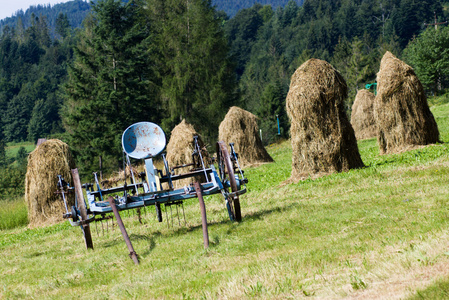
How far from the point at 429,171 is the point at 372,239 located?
5673 millimetres

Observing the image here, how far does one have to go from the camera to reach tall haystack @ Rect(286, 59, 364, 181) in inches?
549

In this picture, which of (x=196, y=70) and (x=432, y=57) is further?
(x=432, y=57)

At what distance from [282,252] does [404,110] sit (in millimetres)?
11799

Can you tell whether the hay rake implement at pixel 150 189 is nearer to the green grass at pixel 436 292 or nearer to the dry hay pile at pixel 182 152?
the green grass at pixel 436 292

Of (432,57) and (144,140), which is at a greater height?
(432,57)

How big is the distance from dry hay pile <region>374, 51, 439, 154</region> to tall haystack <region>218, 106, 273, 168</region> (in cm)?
950

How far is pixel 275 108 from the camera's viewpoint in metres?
70.4

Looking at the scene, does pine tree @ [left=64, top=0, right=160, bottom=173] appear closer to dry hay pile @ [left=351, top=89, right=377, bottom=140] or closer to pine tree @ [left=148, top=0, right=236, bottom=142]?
pine tree @ [left=148, top=0, right=236, bottom=142]

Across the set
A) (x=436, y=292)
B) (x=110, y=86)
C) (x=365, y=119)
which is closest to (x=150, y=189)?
(x=436, y=292)

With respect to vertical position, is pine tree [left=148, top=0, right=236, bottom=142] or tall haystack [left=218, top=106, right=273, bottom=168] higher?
pine tree [left=148, top=0, right=236, bottom=142]

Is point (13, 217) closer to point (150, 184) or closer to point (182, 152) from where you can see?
point (182, 152)

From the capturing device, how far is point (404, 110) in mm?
16969

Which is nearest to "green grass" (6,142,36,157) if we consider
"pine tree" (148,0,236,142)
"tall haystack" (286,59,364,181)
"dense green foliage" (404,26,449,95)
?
"pine tree" (148,0,236,142)

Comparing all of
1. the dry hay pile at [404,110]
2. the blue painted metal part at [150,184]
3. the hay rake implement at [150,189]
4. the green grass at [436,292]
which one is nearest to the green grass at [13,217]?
the hay rake implement at [150,189]
